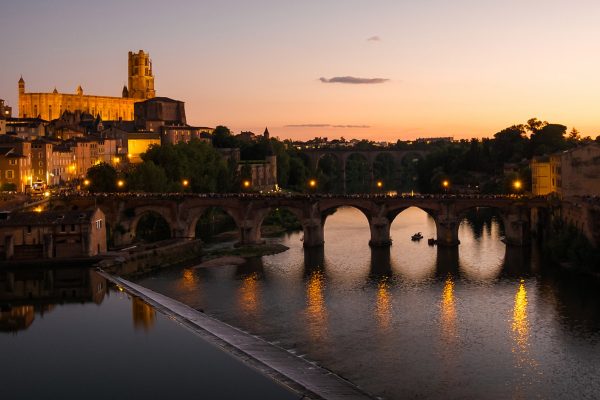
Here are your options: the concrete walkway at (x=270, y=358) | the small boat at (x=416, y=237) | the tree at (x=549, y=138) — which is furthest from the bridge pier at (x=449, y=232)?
the tree at (x=549, y=138)

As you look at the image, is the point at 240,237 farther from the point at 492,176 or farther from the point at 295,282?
the point at 492,176

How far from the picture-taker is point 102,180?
90938 mm

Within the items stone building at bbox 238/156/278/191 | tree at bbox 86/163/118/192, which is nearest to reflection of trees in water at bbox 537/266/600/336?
tree at bbox 86/163/118/192

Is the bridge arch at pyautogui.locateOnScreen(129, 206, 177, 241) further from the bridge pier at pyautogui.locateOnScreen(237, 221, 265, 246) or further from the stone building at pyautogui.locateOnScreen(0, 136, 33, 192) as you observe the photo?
the stone building at pyautogui.locateOnScreen(0, 136, 33, 192)

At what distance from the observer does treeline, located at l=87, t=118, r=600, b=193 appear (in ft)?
309

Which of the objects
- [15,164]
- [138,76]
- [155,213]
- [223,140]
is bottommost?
[155,213]

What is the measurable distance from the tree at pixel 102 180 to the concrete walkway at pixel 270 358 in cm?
4256

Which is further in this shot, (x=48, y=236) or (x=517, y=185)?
(x=517, y=185)

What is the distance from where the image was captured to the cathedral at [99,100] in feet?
564

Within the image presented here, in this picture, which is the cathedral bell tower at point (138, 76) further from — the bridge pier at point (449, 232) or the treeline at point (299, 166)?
the bridge pier at point (449, 232)

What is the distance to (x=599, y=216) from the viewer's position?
58.6 metres

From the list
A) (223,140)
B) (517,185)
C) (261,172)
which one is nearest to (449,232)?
(517,185)

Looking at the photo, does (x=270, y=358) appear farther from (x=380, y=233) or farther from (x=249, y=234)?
(x=249, y=234)

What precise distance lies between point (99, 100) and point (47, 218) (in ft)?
409
